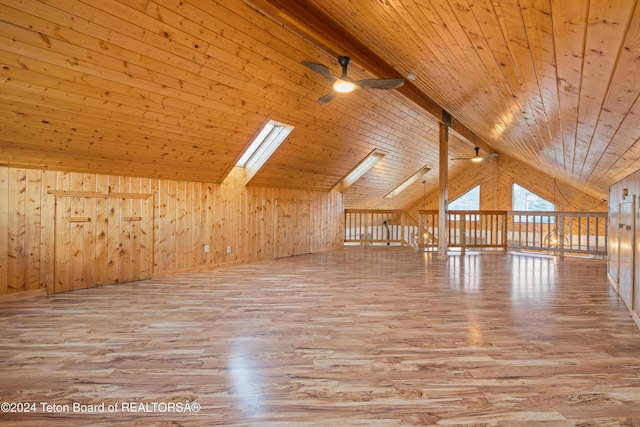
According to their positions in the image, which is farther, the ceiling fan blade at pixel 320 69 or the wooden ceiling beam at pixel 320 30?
the ceiling fan blade at pixel 320 69

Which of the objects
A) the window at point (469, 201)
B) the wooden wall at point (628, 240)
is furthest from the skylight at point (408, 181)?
the wooden wall at point (628, 240)

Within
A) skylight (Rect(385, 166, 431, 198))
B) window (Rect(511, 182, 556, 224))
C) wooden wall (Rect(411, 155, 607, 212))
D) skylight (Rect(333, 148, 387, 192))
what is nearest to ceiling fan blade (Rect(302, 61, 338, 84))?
skylight (Rect(333, 148, 387, 192))

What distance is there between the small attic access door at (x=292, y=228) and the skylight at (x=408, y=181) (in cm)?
441

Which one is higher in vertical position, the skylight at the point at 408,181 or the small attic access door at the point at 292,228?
the skylight at the point at 408,181

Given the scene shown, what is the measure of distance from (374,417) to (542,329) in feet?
7.07

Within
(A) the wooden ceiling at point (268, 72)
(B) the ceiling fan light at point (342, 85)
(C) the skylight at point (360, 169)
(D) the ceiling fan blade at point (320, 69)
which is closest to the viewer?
(A) the wooden ceiling at point (268, 72)

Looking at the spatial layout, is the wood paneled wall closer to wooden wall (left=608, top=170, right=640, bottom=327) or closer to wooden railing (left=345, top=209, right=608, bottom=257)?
wooden railing (left=345, top=209, right=608, bottom=257)

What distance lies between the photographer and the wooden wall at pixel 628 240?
10.8ft

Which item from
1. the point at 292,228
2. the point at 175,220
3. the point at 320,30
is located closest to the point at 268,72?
the point at 320,30

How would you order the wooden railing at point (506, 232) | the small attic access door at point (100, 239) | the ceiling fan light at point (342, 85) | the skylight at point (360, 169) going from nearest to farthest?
the ceiling fan light at point (342, 85) → the small attic access door at point (100, 239) → the wooden railing at point (506, 232) → the skylight at point (360, 169)

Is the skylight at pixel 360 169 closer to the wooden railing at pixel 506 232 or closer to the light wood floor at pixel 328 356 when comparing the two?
the wooden railing at pixel 506 232

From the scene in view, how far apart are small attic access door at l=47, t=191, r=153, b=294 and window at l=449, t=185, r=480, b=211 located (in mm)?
11392

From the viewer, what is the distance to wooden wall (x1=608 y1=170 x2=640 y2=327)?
328 centimetres

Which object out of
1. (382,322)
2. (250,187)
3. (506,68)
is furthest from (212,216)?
(506,68)
